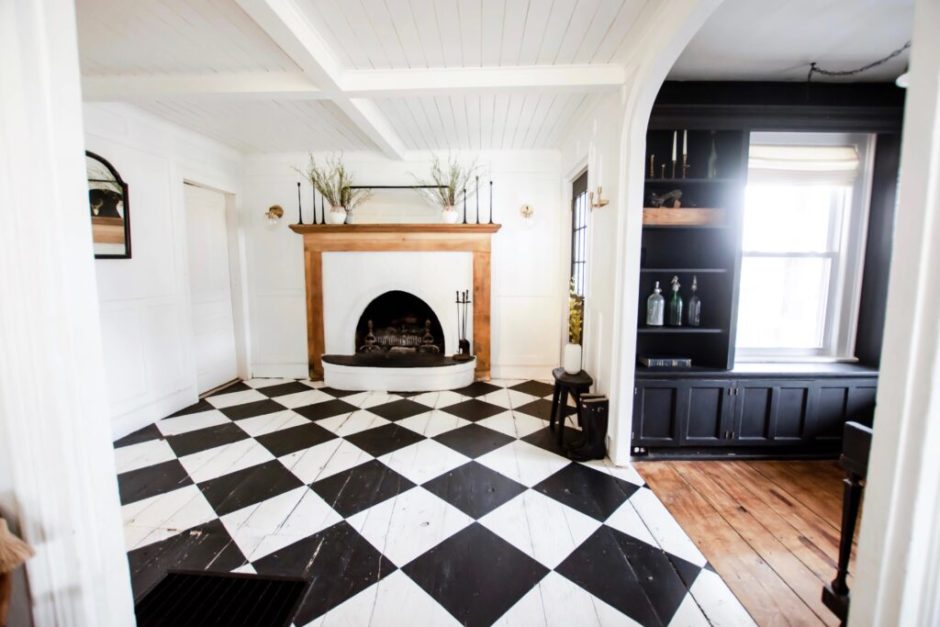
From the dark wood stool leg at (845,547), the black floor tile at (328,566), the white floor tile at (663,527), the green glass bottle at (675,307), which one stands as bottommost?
the black floor tile at (328,566)

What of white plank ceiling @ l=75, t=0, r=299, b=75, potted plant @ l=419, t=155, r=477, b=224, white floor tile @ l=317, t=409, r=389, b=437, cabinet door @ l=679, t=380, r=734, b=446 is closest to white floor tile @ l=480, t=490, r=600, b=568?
cabinet door @ l=679, t=380, r=734, b=446

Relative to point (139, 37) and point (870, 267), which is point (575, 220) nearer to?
point (870, 267)

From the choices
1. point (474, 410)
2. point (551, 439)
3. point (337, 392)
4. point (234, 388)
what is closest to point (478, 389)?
point (474, 410)

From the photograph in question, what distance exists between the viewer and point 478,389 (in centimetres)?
399

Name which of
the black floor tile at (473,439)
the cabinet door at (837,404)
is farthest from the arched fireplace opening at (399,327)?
the cabinet door at (837,404)

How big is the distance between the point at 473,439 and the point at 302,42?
261 cm

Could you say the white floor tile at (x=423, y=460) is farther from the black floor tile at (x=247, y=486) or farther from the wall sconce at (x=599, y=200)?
the wall sconce at (x=599, y=200)

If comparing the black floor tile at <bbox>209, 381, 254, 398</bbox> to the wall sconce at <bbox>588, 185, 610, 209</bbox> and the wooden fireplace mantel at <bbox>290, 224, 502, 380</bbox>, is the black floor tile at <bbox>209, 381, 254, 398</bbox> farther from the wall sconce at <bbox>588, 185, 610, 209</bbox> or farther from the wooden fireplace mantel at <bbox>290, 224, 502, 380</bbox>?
the wall sconce at <bbox>588, 185, 610, 209</bbox>

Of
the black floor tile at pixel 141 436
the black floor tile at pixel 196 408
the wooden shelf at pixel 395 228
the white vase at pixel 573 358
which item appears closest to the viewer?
the white vase at pixel 573 358

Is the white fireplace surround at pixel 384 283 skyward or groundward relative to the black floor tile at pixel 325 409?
skyward

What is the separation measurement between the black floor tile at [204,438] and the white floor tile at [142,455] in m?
0.05

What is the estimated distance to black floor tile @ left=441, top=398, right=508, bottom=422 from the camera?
3279mm

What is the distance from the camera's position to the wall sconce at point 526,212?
4.16m

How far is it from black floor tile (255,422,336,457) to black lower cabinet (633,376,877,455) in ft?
7.46
